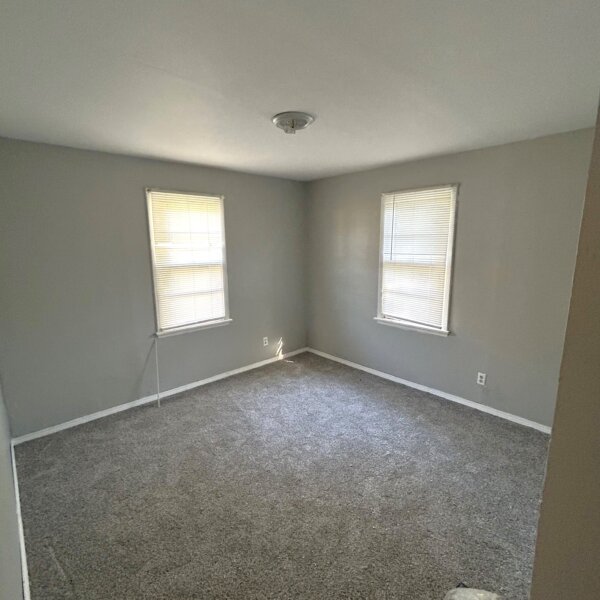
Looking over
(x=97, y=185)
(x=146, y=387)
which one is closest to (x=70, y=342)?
(x=146, y=387)

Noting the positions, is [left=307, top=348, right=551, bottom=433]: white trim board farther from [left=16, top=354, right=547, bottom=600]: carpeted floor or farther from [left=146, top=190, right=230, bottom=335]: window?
[left=146, top=190, right=230, bottom=335]: window

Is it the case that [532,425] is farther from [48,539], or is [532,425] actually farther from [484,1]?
[48,539]

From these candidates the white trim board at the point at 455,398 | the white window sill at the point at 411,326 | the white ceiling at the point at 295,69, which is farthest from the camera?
the white window sill at the point at 411,326

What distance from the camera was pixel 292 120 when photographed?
6.68 ft

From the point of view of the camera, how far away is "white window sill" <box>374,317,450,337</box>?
3236mm

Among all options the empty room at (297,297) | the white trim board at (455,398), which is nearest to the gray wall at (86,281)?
the empty room at (297,297)

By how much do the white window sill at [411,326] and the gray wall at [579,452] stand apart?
9.48 ft

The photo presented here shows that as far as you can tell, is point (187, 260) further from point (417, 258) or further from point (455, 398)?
point (455, 398)

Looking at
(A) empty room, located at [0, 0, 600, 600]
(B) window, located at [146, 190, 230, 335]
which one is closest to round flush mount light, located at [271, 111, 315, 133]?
(A) empty room, located at [0, 0, 600, 600]

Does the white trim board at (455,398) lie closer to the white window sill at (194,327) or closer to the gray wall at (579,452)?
the white window sill at (194,327)

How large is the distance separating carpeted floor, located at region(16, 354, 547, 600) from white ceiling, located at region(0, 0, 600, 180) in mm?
2339

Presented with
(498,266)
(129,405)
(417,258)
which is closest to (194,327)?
(129,405)

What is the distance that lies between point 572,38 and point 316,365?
3588 millimetres

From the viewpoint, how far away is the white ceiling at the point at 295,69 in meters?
1.13
